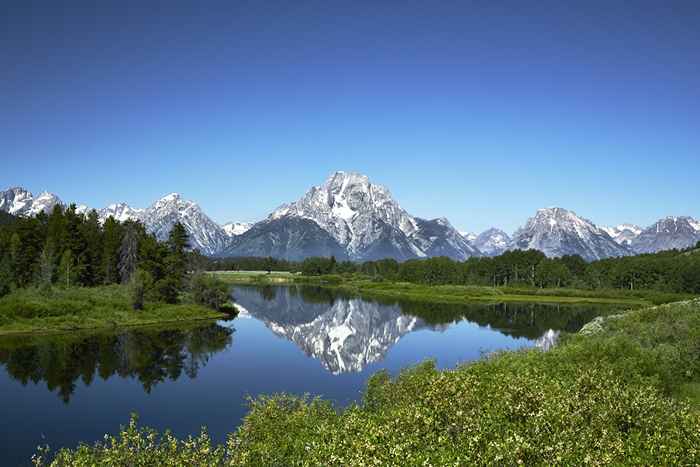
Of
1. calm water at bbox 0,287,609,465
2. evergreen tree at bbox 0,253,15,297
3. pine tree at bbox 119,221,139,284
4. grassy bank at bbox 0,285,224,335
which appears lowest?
calm water at bbox 0,287,609,465

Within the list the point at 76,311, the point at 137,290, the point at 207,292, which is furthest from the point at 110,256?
the point at 76,311

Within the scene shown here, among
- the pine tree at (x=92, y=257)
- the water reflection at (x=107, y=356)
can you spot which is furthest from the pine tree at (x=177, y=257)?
the water reflection at (x=107, y=356)

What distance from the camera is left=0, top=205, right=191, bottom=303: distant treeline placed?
368 feet

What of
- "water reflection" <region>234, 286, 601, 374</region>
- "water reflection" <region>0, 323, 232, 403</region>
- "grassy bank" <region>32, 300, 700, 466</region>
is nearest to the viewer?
"grassy bank" <region>32, 300, 700, 466</region>

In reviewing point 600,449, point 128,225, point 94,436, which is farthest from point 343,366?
point 128,225

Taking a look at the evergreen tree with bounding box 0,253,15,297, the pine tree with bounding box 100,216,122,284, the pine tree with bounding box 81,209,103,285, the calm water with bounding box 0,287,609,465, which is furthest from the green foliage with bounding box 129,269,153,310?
the pine tree with bounding box 81,209,103,285

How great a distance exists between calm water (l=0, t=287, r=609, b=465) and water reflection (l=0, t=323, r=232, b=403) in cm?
14

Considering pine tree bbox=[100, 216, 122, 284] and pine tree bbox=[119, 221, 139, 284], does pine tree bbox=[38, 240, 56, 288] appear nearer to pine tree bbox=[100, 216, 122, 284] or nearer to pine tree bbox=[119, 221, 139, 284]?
pine tree bbox=[100, 216, 122, 284]

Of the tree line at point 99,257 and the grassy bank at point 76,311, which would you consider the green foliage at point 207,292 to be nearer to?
the tree line at point 99,257

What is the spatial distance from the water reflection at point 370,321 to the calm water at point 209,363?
0.45 meters

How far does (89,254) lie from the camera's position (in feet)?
414

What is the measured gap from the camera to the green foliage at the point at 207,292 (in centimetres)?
12600

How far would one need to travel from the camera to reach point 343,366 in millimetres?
72688

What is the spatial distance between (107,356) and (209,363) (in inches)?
537
